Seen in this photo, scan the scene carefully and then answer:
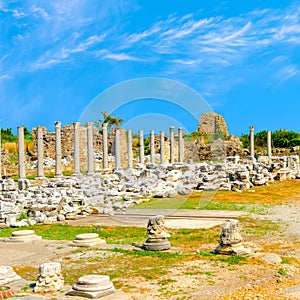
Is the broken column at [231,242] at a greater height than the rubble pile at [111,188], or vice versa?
the rubble pile at [111,188]

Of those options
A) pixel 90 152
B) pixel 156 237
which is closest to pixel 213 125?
pixel 90 152

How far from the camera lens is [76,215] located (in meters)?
20.6

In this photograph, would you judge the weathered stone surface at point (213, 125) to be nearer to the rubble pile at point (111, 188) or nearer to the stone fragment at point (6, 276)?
the rubble pile at point (111, 188)

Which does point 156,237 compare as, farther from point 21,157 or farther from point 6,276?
point 21,157

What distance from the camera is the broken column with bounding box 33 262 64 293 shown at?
879 cm

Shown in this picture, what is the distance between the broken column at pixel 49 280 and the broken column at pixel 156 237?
372cm

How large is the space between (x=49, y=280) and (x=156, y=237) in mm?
4198

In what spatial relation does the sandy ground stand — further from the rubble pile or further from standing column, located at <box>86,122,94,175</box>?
standing column, located at <box>86,122,94,175</box>

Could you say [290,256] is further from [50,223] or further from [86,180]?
[86,180]

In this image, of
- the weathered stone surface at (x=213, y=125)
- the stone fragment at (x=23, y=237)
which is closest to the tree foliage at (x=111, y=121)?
the weathered stone surface at (x=213, y=125)

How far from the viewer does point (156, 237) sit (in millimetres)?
12539

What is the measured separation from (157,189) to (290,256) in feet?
54.2

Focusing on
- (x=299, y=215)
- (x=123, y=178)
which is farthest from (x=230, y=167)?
(x=299, y=215)

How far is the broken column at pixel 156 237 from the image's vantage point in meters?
12.3
